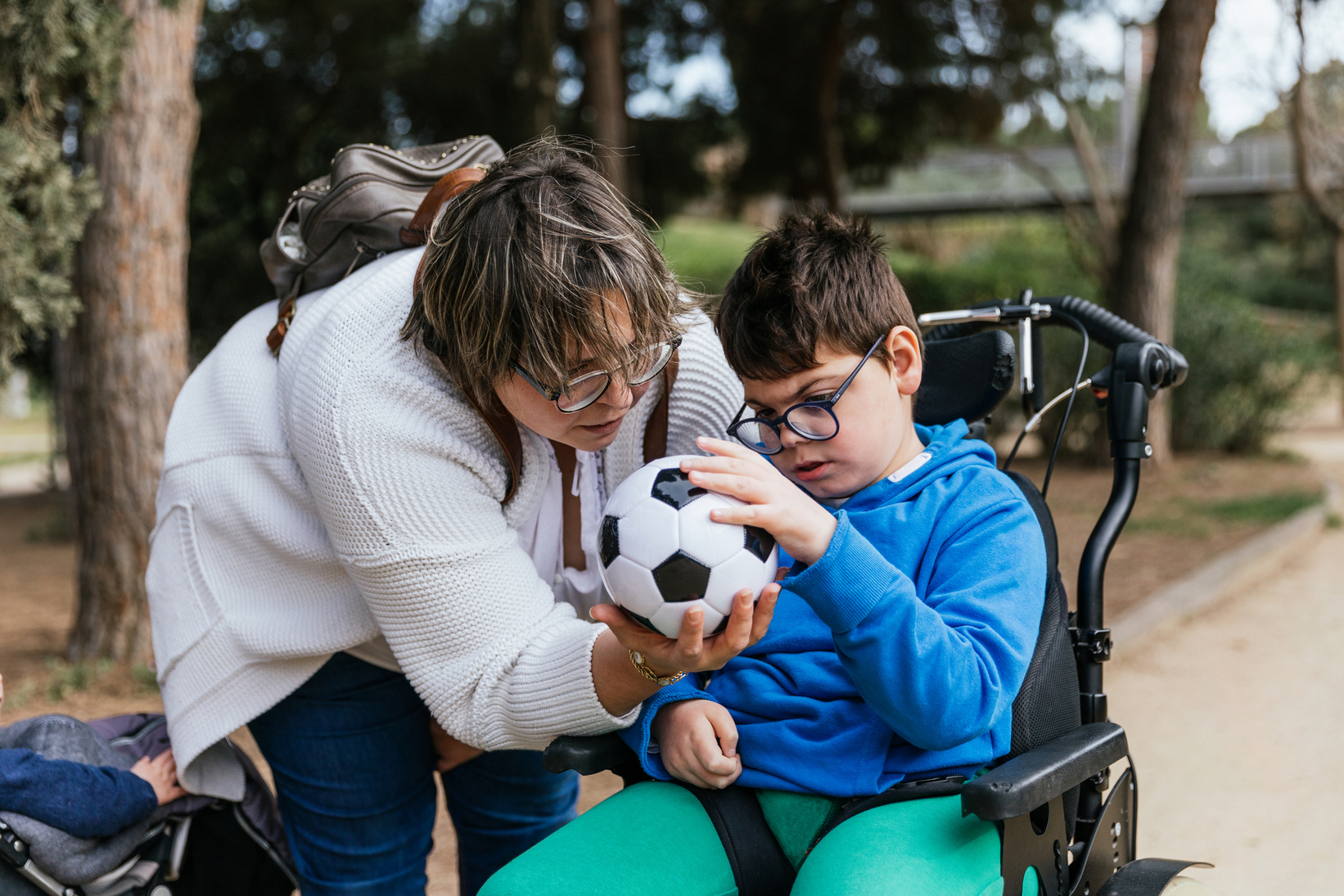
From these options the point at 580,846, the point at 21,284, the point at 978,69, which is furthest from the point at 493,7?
the point at 580,846

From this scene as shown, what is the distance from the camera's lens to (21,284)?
3432mm

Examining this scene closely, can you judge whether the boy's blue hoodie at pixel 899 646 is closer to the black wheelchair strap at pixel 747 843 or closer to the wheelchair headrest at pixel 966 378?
the black wheelchair strap at pixel 747 843

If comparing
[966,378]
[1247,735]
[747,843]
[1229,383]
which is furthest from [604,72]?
[1229,383]

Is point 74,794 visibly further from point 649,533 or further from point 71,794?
point 649,533

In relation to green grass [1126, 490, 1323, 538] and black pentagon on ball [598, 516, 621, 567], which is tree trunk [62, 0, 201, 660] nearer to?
black pentagon on ball [598, 516, 621, 567]

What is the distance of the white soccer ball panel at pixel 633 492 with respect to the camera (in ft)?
5.13

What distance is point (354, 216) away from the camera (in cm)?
199

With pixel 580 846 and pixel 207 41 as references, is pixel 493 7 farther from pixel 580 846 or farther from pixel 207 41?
pixel 580 846

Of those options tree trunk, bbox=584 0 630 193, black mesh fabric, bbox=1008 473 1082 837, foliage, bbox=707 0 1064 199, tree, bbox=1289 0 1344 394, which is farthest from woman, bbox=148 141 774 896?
tree, bbox=1289 0 1344 394

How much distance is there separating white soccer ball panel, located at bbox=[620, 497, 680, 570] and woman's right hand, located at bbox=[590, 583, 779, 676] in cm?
9

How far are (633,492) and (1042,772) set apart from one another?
0.71 meters

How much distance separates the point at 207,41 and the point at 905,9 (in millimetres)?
6954

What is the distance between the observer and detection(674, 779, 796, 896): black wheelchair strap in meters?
1.78

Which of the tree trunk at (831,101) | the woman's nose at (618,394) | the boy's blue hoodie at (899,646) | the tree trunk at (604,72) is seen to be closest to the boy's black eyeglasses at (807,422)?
the boy's blue hoodie at (899,646)
